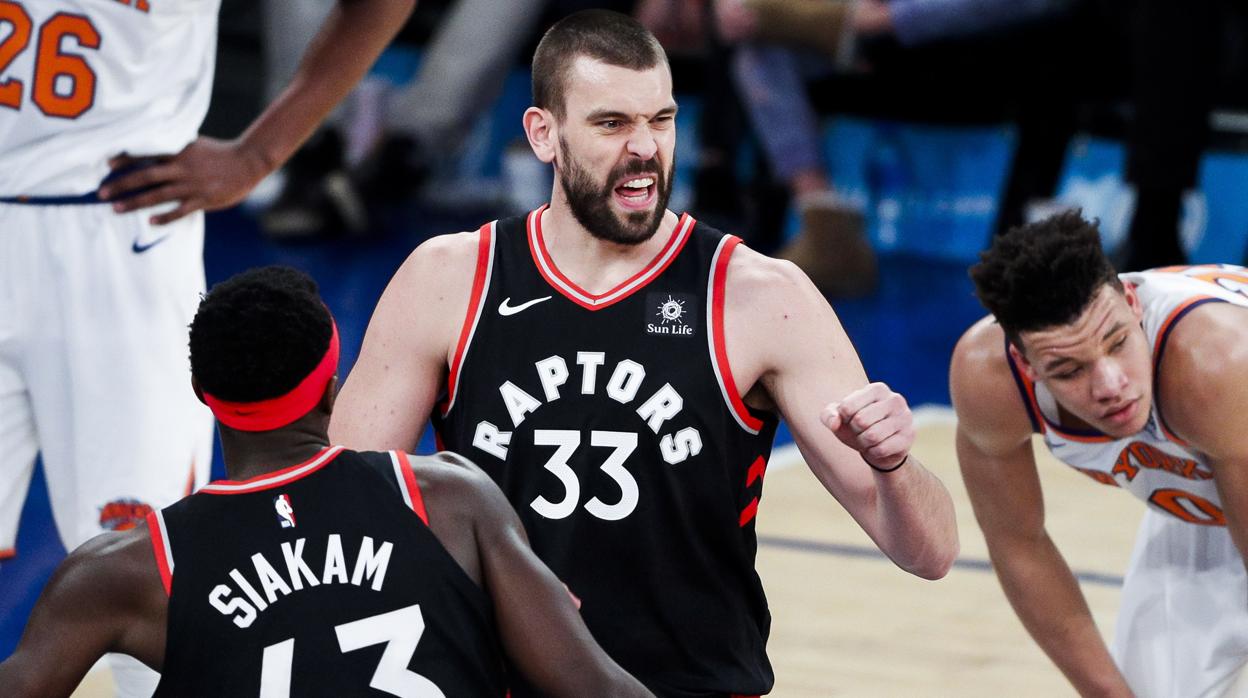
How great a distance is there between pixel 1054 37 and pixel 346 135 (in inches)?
176

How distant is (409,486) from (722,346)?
0.88 metres

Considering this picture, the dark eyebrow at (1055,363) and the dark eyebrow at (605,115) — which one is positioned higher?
the dark eyebrow at (605,115)

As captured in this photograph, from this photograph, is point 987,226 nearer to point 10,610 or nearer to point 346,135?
point 346,135

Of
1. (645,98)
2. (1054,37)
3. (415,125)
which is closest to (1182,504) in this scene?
(645,98)

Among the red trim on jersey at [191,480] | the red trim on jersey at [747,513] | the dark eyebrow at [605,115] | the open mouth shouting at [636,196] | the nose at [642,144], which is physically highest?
the dark eyebrow at [605,115]

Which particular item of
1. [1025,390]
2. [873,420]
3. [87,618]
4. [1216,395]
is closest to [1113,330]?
[1216,395]

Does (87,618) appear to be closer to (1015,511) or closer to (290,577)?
(290,577)

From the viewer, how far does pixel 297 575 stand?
2.39 m

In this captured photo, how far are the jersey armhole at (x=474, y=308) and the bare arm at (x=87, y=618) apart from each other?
0.96 metres

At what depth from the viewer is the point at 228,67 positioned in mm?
12500

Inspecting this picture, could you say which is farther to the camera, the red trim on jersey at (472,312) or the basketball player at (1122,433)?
the basketball player at (1122,433)

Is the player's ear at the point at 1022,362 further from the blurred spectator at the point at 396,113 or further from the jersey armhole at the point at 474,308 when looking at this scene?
the blurred spectator at the point at 396,113

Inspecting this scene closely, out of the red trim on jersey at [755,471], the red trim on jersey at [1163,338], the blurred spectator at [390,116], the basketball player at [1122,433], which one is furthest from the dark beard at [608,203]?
the blurred spectator at [390,116]

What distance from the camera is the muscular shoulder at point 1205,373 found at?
3521 mm
